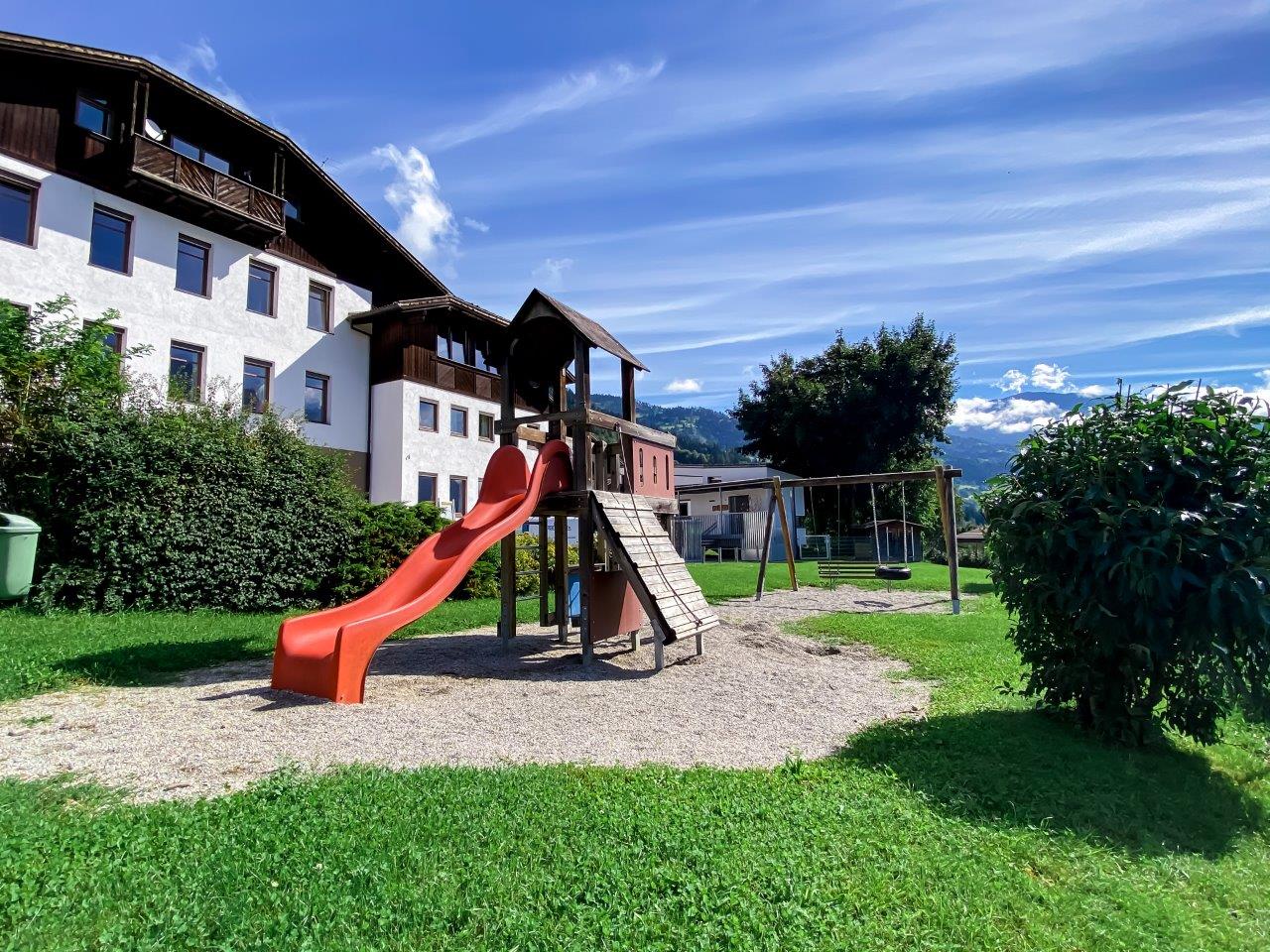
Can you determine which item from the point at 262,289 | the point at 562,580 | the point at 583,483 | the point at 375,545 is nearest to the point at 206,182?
the point at 262,289

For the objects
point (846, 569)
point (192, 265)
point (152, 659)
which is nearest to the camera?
point (152, 659)

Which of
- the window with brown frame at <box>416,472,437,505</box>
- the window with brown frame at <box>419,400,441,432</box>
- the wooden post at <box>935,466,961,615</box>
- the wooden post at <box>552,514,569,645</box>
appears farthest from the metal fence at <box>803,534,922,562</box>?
the wooden post at <box>552,514,569,645</box>

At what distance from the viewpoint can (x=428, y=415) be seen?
24.4 metres

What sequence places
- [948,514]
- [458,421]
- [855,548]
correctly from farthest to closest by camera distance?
1. [855,548]
2. [458,421]
3. [948,514]

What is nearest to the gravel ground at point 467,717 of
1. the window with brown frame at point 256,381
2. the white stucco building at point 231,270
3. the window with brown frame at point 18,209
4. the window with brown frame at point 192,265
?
the white stucco building at point 231,270

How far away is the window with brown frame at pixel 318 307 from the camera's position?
2225 cm

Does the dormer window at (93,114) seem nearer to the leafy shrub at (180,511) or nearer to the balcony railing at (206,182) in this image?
the balcony railing at (206,182)

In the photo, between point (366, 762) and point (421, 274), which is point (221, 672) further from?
point (421, 274)

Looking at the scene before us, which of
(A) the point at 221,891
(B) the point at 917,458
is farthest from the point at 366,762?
(B) the point at 917,458

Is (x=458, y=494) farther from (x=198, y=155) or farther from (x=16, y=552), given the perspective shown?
(x=16, y=552)

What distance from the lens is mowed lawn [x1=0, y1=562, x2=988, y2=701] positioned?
7.15m

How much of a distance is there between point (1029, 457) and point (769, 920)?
443 centimetres

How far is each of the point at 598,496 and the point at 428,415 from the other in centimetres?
1698

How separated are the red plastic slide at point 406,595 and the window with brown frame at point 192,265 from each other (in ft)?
46.5
